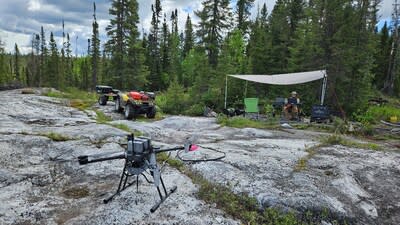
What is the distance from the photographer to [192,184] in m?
3.69

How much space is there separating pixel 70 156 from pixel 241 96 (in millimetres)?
11711

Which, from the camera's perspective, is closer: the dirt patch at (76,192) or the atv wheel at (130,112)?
the dirt patch at (76,192)

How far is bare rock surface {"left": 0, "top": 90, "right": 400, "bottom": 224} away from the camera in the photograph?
289 centimetres

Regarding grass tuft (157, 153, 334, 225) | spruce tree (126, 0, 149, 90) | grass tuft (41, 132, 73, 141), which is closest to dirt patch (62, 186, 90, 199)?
grass tuft (157, 153, 334, 225)

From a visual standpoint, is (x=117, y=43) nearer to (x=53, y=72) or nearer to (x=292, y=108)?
(x=53, y=72)

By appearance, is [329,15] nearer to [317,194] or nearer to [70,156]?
[317,194]

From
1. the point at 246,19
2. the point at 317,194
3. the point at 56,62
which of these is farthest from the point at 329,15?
the point at 56,62

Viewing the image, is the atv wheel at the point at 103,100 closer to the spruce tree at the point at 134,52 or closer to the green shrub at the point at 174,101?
the green shrub at the point at 174,101

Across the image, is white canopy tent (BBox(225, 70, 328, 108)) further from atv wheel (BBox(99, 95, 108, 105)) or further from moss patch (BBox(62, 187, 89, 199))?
moss patch (BBox(62, 187, 89, 199))

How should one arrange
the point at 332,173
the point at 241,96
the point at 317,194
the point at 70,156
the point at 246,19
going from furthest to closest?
1. the point at 246,19
2. the point at 241,96
3. the point at 70,156
4. the point at 332,173
5. the point at 317,194

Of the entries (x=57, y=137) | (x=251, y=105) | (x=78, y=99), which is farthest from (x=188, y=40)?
(x=57, y=137)

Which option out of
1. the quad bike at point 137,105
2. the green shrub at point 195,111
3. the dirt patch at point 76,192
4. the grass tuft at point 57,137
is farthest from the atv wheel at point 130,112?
the dirt patch at point 76,192

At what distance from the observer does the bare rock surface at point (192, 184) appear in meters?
2.89

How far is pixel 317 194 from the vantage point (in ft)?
11.1
